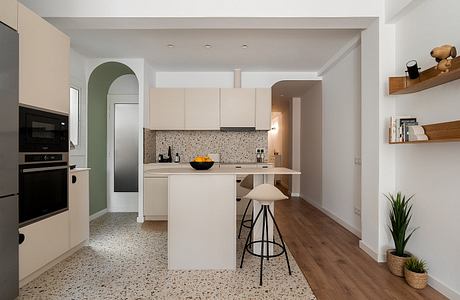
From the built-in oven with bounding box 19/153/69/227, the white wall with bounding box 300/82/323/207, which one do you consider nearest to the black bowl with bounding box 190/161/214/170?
the built-in oven with bounding box 19/153/69/227

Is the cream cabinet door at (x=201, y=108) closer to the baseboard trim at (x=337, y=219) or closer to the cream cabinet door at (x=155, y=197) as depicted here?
the cream cabinet door at (x=155, y=197)

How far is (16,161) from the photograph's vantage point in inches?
81.7

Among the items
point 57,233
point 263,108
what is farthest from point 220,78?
point 57,233

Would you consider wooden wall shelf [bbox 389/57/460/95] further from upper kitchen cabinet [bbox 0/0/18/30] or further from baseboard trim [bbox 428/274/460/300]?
upper kitchen cabinet [bbox 0/0/18/30]

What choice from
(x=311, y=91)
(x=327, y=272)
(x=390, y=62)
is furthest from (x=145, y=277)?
(x=311, y=91)

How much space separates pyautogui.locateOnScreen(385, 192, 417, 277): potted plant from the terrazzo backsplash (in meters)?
2.99

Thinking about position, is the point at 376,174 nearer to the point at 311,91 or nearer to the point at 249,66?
the point at 249,66

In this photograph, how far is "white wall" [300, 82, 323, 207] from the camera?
5.45m

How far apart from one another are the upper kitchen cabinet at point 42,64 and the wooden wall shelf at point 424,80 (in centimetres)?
328

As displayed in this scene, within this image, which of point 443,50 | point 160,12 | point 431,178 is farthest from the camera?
point 160,12

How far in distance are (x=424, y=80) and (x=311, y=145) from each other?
3.81m

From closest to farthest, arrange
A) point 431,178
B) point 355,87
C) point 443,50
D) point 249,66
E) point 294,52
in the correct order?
1. point 443,50
2. point 431,178
3. point 355,87
4. point 294,52
5. point 249,66

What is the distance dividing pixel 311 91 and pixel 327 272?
13.8 feet

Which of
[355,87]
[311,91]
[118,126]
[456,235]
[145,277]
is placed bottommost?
[145,277]
